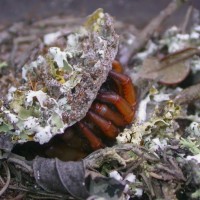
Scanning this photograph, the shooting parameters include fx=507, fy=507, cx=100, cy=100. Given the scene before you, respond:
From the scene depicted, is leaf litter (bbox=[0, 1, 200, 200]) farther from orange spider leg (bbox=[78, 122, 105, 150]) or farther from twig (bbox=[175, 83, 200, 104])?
orange spider leg (bbox=[78, 122, 105, 150])

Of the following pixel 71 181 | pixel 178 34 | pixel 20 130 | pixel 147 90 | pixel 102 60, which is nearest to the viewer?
pixel 71 181

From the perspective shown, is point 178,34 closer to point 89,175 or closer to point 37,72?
point 37,72

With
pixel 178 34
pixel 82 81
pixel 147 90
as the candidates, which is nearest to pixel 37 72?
pixel 82 81

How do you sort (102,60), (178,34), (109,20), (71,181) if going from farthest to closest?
(178,34) → (109,20) → (102,60) → (71,181)

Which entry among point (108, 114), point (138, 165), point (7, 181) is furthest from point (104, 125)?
point (7, 181)

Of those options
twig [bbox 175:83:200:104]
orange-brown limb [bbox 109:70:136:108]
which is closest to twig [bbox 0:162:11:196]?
orange-brown limb [bbox 109:70:136:108]

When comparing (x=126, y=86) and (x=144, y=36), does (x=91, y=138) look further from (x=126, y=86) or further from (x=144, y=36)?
(x=144, y=36)

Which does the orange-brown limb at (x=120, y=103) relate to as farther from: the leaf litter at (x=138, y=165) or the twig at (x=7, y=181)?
the twig at (x=7, y=181)

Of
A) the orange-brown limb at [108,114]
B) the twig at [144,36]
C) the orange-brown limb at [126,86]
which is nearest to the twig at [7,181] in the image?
the orange-brown limb at [108,114]
